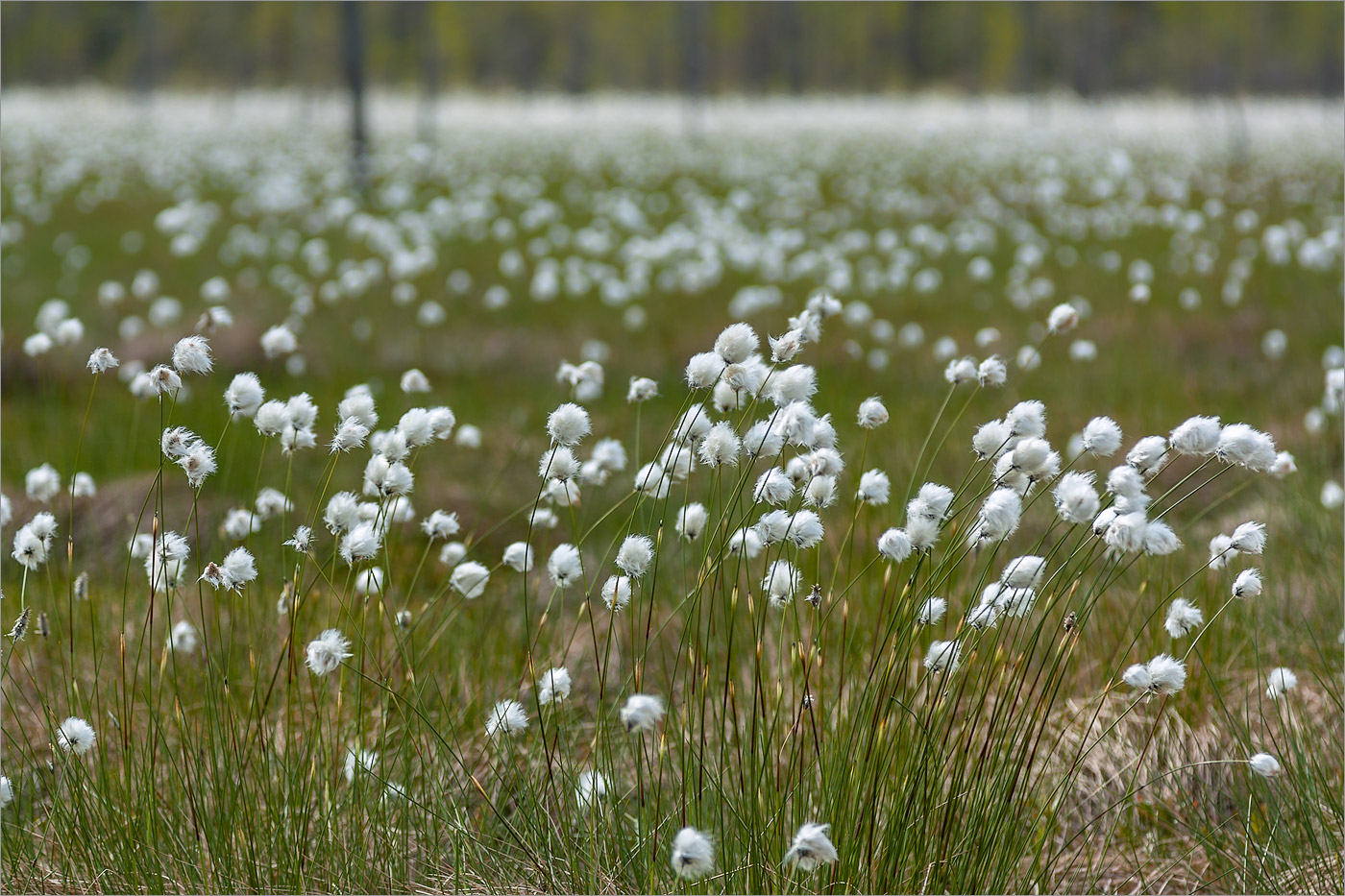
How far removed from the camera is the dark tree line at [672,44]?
60.2m

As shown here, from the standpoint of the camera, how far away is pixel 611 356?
8.14 metres

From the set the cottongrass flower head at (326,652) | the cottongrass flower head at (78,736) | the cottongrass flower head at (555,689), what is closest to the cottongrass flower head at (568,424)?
the cottongrass flower head at (555,689)

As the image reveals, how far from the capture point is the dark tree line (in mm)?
60250

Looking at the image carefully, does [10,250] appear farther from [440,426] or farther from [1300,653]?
[1300,653]

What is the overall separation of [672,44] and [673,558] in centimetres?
9454

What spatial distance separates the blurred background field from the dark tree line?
28.8 m

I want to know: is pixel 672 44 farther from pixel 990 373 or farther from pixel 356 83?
pixel 990 373

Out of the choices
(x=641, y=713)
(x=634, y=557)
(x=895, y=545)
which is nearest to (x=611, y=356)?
(x=634, y=557)

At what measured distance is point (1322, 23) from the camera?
67.2 m

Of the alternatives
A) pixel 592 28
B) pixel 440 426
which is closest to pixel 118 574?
pixel 440 426

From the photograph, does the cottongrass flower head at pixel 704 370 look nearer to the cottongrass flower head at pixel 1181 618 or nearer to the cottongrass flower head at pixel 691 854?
the cottongrass flower head at pixel 691 854

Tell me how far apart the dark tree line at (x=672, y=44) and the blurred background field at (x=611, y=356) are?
28849 mm

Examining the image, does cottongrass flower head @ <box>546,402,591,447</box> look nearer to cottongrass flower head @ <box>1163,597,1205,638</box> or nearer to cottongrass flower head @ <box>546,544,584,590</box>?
cottongrass flower head @ <box>546,544,584,590</box>

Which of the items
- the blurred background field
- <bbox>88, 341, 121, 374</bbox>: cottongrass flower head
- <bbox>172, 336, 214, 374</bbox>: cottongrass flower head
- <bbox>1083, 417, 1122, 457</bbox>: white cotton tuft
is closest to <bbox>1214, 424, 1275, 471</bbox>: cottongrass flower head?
<bbox>1083, 417, 1122, 457</bbox>: white cotton tuft
